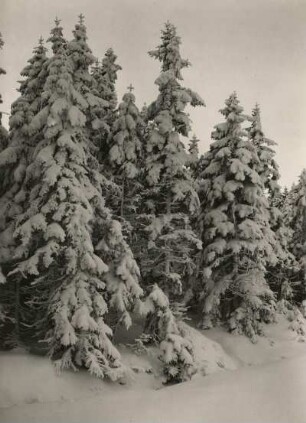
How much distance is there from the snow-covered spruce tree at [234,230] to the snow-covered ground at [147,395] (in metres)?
5.17

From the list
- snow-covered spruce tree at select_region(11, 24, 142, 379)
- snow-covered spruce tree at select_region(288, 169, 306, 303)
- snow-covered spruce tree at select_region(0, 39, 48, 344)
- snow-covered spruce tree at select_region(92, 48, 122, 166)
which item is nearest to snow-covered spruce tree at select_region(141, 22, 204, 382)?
snow-covered spruce tree at select_region(92, 48, 122, 166)

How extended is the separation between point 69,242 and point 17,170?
4291 millimetres

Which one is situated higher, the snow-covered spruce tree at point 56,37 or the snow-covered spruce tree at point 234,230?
the snow-covered spruce tree at point 56,37

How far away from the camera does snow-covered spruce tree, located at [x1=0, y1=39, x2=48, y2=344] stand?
848 inches

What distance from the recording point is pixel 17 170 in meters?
21.9

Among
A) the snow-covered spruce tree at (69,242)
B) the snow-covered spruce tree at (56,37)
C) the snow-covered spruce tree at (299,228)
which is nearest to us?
the snow-covered spruce tree at (69,242)

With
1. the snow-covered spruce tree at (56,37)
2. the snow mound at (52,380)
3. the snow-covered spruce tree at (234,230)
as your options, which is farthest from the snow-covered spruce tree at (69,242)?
the snow-covered spruce tree at (234,230)

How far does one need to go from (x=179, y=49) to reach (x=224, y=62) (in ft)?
9.75

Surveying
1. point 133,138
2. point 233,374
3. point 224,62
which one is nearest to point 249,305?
point 233,374

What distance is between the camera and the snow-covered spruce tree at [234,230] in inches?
1093

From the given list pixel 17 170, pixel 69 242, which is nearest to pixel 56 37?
pixel 17 170

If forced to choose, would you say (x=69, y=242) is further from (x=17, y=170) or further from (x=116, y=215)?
(x=116, y=215)

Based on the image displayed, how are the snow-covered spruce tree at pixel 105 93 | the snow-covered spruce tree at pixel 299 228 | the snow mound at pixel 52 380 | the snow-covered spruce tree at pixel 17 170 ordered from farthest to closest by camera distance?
the snow-covered spruce tree at pixel 299 228, the snow-covered spruce tree at pixel 105 93, the snow-covered spruce tree at pixel 17 170, the snow mound at pixel 52 380

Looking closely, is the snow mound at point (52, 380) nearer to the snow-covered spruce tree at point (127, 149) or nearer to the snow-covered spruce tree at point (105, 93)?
the snow-covered spruce tree at point (127, 149)
